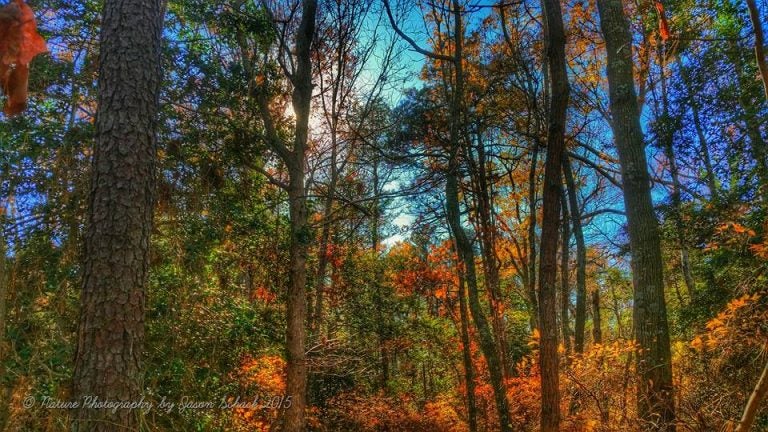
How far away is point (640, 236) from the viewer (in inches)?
194

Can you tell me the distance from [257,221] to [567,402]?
5.48 meters

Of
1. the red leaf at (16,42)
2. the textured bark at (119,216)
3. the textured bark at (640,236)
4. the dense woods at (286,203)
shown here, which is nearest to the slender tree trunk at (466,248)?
the dense woods at (286,203)

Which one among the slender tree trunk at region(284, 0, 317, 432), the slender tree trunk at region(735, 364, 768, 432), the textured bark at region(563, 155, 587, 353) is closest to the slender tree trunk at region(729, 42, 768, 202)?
the slender tree trunk at region(735, 364, 768, 432)

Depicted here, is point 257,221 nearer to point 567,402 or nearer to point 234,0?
point 234,0

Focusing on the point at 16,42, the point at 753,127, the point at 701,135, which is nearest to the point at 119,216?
the point at 16,42

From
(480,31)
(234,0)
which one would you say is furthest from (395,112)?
(234,0)

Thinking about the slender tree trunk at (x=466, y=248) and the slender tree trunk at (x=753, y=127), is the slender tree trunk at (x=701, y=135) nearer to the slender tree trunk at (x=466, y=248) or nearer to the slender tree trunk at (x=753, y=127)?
the slender tree trunk at (x=753, y=127)

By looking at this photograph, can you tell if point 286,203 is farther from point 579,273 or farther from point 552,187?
point 579,273

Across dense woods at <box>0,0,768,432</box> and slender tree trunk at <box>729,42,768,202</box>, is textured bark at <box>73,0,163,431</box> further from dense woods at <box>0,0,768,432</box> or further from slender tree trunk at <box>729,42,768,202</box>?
slender tree trunk at <box>729,42,768,202</box>

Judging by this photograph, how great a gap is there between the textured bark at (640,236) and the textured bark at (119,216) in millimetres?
4323

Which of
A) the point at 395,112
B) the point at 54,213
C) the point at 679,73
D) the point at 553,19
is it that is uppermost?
the point at 395,112

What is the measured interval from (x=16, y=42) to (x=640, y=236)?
18.2 feet

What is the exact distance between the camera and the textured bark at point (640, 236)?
4406 millimetres

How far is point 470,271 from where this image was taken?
22.5ft
